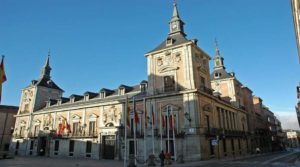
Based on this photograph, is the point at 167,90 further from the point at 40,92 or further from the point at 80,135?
the point at 40,92

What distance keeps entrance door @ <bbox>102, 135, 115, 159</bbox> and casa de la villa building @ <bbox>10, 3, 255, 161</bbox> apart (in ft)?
0.47

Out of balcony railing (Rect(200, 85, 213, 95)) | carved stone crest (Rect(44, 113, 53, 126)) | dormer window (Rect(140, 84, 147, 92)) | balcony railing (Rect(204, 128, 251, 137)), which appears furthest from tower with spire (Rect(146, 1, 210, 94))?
carved stone crest (Rect(44, 113, 53, 126))

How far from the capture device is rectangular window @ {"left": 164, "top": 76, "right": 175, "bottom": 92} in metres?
32.5

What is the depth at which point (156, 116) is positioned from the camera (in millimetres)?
32156

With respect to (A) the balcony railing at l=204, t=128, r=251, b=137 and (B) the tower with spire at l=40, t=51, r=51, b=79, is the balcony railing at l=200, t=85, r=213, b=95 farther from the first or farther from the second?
(B) the tower with spire at l=40, t=51, r=51, b=79

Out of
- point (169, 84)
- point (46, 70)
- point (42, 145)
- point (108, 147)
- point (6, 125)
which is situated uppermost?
point (46, 70)

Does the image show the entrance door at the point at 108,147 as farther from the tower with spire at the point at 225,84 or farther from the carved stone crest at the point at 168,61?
the tower with spire at the point at 225,84

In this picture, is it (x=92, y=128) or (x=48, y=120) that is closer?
(x=92, y=128)

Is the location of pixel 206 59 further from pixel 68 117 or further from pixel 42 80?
pixel 42 80

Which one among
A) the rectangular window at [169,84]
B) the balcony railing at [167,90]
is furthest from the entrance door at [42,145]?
the rectangular window at [169,84]

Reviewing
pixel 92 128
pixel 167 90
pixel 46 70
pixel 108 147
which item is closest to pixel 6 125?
pixel 46 70

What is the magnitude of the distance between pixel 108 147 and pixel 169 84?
43.8 ft

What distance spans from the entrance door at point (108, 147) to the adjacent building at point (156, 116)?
0.23 ft

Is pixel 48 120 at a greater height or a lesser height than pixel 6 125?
greater
